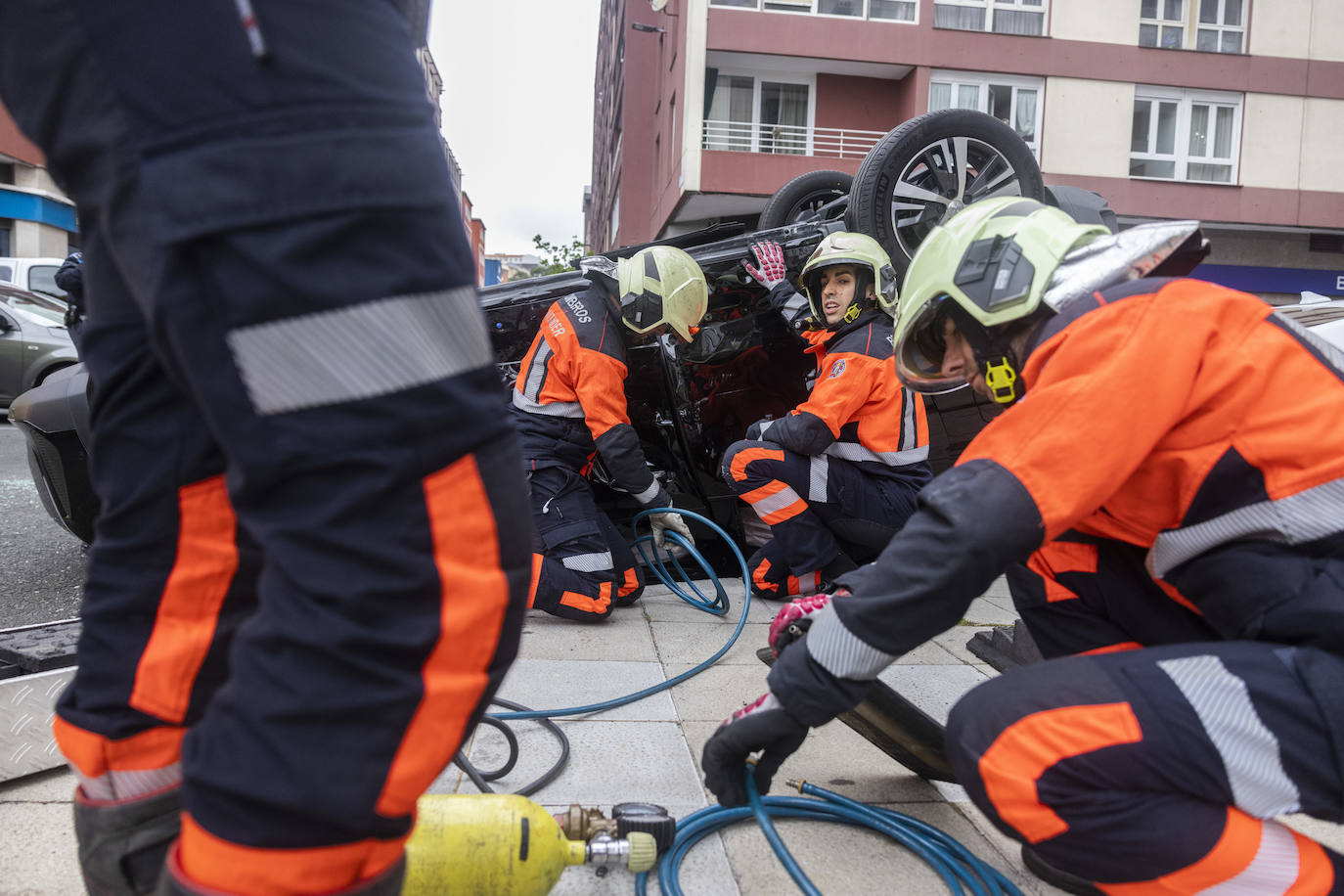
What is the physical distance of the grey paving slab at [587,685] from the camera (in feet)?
8.06

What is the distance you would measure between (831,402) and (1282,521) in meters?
2.31

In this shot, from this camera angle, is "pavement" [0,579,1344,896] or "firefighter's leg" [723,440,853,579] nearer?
"pavement" [0,579,1344,896]

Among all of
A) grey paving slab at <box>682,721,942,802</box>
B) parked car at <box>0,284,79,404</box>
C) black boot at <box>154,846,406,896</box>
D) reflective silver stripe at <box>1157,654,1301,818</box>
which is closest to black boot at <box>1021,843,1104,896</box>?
grey paving slab at <box>682,721,942,802</box>

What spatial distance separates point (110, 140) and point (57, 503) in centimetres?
295

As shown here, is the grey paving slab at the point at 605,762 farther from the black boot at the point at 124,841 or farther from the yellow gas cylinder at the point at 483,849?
the black boot at the point at 124,841

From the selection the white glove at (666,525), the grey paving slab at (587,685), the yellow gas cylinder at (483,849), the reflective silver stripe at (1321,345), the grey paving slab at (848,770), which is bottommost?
the grey paving slab at (587,685)

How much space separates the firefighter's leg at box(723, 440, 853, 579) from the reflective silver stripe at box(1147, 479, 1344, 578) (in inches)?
92.5

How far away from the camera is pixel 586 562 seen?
3.52 m

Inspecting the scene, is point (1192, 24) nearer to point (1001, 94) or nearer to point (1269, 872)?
point (1001, 94)

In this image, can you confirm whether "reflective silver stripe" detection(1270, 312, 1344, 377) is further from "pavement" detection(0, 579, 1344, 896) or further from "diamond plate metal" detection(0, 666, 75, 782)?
"diamond plate metal" detection(0, 666, 75, 782)

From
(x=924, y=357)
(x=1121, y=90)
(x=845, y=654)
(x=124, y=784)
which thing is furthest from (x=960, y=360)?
(x=1121, y=90)

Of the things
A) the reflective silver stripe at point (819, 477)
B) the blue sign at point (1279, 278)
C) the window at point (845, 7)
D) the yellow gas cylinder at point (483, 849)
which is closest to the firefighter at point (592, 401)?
the reflective silver stripe at point (819, 477)

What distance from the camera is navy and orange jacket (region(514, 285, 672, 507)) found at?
3.55 m

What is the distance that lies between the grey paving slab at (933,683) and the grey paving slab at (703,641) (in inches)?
18.1
